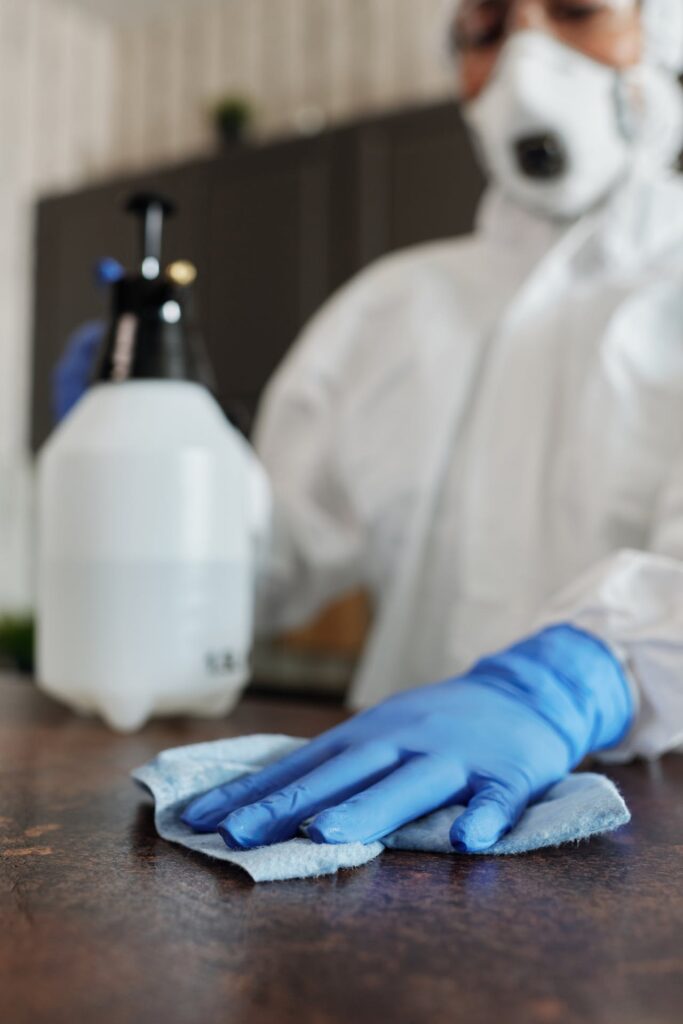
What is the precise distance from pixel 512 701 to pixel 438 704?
0.04 m

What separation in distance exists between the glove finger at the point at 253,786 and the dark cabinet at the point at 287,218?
8.50ft

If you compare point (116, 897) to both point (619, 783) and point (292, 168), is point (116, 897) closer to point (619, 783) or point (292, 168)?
point (619, 783)

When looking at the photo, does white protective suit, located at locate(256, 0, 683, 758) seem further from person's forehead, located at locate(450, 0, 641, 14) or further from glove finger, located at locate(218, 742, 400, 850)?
glove finger, located at locate(218, 742, 400, 850)

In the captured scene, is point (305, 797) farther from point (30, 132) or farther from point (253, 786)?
point (30, 132)

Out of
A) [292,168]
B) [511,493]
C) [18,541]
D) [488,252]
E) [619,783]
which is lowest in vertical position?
[18,541]

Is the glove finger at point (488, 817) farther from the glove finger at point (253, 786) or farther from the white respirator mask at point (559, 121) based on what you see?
the white respirator mask at point (559, 121)

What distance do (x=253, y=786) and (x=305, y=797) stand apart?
4 cm

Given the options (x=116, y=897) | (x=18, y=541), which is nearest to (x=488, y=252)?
(x=116, y=897)

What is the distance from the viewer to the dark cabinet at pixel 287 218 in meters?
2.93

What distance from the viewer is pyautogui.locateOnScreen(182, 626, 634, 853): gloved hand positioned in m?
0.38

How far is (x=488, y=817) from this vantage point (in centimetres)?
38

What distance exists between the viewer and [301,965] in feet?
0.84

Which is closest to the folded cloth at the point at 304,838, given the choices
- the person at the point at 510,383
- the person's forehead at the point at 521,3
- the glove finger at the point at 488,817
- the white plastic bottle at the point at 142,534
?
the glove finger at the point at 488,817

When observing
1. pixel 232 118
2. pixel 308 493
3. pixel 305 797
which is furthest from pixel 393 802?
pixel 232 118
